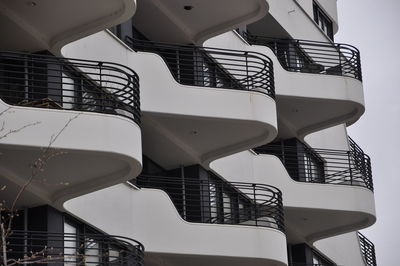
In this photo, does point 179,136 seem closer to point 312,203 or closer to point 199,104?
point 199,104

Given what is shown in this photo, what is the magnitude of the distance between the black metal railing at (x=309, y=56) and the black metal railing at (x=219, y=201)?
503cm

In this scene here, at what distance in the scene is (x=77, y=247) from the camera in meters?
29.6

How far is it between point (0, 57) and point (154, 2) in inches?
317

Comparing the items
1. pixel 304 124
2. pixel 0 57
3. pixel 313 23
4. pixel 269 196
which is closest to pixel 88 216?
pixel 0 57

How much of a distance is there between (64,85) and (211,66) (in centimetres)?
819

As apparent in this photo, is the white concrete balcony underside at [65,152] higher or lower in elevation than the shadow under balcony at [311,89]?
lower

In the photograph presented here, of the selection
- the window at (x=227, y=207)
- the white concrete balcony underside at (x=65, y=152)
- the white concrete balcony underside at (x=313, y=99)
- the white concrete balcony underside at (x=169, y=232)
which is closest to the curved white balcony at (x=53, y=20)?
the white concrete balcony underside at (x=65, y=152)

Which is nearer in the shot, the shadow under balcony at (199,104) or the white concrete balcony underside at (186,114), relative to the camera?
the white concrete balcony underside at (186,114)

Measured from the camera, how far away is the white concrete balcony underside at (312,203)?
139 feet

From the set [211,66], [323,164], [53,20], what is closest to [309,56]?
[323,164]

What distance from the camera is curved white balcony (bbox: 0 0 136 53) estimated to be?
30438 millimetres

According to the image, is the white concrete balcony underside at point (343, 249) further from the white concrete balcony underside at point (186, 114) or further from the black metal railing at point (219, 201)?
the white concrete balcony underside at point (186, 114)

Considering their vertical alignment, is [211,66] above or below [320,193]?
above

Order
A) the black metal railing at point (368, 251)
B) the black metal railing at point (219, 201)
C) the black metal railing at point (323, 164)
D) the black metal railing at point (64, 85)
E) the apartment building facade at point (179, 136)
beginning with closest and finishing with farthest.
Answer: the black metal railing at point (64, 85), the apartment building facade at point (179, 136), the black metal railing at point (219, 201), the black metal railing at point (323, 164), the black metal railing at point (368, 251)
